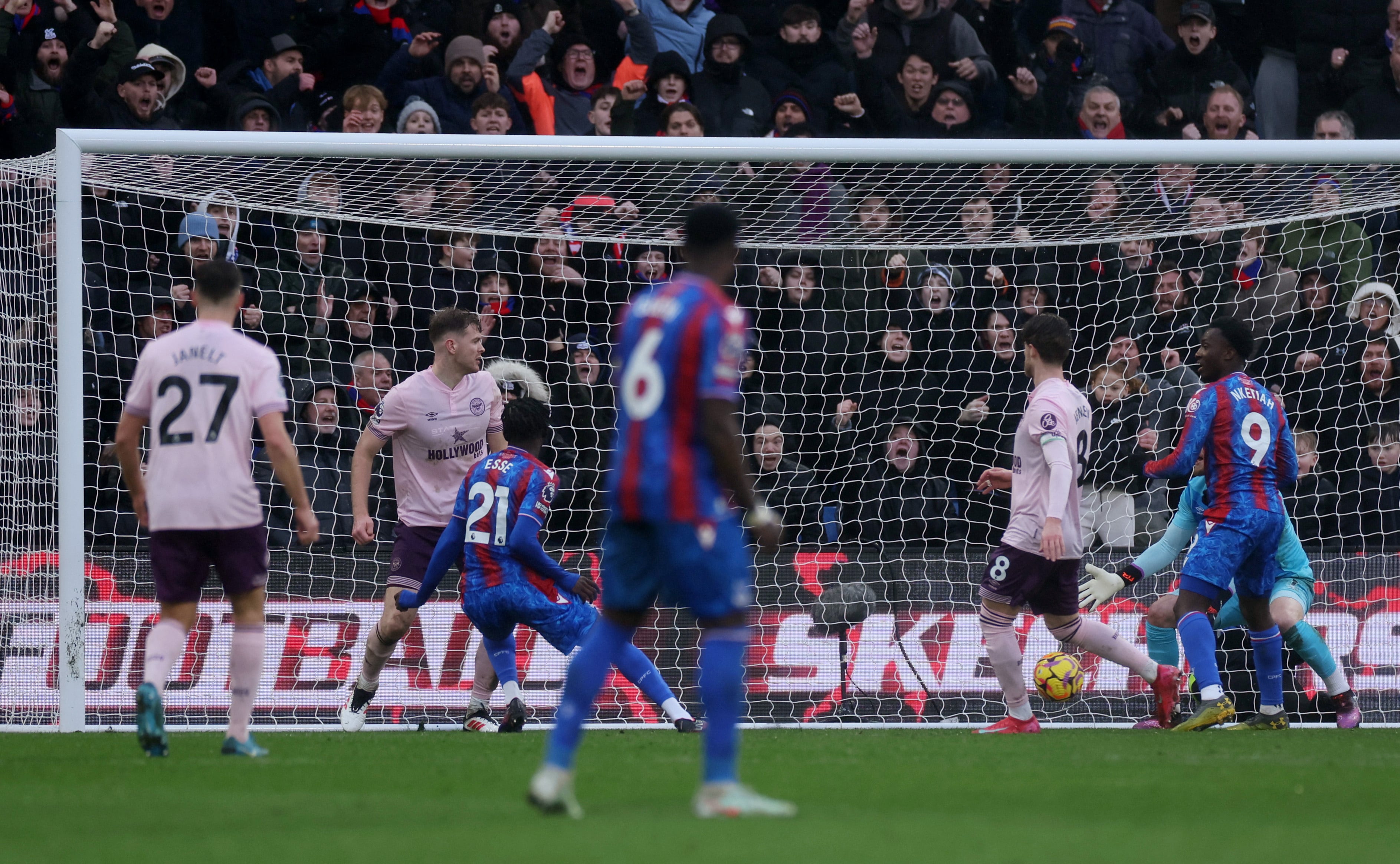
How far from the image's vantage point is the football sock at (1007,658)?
8734 mm

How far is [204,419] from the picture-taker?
21.5 ft

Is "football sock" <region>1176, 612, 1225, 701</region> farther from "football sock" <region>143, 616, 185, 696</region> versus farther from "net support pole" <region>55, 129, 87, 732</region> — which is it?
"net support pole" <region>55, 129, 87, 732</region>

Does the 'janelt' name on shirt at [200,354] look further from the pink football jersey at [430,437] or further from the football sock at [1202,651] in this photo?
the football sock at [1202,651]

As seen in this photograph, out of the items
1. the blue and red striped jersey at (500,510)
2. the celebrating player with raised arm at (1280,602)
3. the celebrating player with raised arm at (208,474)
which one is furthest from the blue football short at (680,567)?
the celebrating player with raised arm at (1280,602)

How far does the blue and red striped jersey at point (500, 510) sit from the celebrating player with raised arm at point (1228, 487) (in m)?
3.47

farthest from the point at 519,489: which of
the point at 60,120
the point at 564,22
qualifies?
the point at 564,22

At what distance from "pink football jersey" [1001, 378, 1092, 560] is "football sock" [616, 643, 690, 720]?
2.10m

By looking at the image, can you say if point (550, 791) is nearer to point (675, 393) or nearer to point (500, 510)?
point (675, 393)

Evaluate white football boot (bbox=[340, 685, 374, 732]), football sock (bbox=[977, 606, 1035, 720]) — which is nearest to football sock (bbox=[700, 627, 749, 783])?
football sock (bbox=[977, 606, 1035, 720])

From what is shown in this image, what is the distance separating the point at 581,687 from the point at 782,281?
23.7ft

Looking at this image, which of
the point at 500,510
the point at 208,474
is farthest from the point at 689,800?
the point at 500,510

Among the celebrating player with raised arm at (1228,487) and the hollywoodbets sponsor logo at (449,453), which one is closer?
the celebrating player with raised arm at (1228,487)

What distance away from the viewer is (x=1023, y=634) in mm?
10617

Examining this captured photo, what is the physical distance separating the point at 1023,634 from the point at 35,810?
23.0 ft
